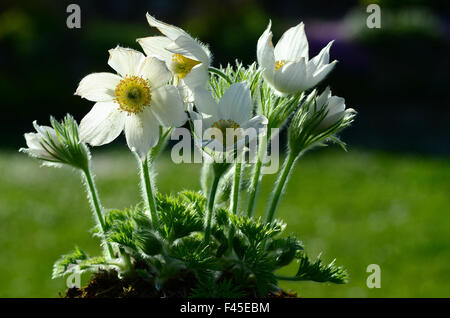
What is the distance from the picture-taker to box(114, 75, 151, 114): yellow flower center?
0.90 meters

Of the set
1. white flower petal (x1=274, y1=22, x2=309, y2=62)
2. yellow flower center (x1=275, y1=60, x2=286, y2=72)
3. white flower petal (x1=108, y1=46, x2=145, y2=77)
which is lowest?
white flower petal (x1=108, y1=46, x2=145, y2=77)

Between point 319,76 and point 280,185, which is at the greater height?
point 319,76

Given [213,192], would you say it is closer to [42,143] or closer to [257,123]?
[257,123]

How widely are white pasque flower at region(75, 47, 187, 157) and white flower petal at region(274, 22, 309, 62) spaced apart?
24 centimetres

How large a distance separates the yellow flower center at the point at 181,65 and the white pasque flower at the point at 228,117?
3.0 inches

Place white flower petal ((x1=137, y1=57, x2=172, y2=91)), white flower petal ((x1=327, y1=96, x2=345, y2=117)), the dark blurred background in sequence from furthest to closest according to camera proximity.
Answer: the dark blurred background
white flower petal ((x1=327, y1=96, x2=345, y2=117))
white flower petal ((x1=137, y1=57, x2=172, y2=91))

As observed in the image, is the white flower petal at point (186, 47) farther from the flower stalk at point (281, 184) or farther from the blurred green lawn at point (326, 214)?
the blurred green lawn at point (326, 214)

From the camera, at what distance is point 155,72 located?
887 mm

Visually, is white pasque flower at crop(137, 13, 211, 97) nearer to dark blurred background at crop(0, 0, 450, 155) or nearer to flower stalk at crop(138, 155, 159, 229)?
flower stalk at crop(138, 155, 159, 229)

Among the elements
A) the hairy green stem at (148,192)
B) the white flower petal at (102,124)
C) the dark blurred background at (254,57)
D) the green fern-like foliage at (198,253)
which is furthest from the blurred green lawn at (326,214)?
the white flower petal at (102,124)

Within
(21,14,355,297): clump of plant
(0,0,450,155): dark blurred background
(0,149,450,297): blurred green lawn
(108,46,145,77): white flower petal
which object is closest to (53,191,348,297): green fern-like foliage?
(21,14,355,297): clump of plant

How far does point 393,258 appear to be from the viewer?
328cm

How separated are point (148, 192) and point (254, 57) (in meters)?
6.10

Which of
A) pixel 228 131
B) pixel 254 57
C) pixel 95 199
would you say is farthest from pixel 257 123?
pixel 254 57
